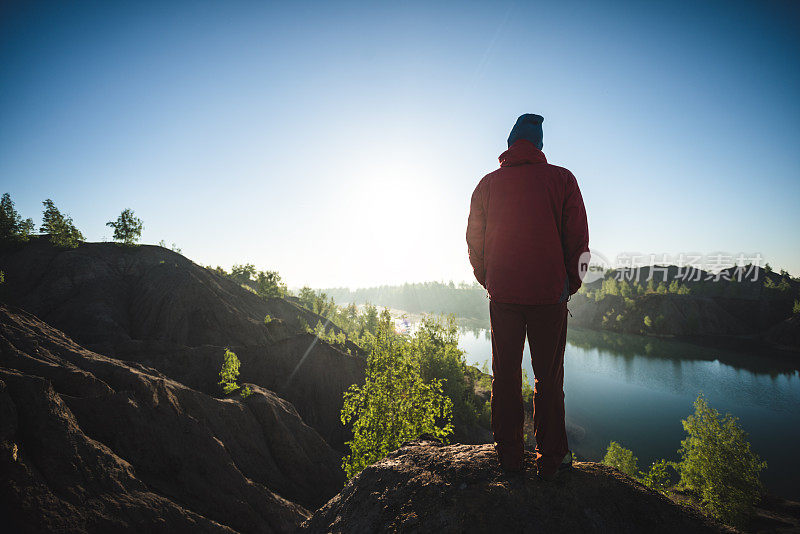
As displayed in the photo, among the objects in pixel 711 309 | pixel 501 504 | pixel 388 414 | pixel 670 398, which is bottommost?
pixel 670 398

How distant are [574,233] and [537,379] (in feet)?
4.88

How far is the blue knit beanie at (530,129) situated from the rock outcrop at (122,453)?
6847 mm

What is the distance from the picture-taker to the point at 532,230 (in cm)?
282

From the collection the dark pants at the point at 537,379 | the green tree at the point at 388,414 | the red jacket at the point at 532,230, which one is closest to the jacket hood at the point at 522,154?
→ the red jacket at the point at 532,230

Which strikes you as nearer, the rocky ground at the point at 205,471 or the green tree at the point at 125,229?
the rocky ground at the point at 205,471

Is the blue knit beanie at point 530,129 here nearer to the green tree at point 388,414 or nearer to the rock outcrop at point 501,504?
the rock outcrop at point 501,504

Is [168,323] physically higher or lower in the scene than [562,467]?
lower

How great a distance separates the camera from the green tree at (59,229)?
93.1ft

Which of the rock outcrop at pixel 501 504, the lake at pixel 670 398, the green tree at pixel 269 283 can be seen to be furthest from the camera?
the green tree at pixel 269 283

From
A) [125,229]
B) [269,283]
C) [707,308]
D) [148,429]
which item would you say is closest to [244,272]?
[269,283]

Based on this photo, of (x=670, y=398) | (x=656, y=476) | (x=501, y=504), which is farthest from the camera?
(x=670, y=398)

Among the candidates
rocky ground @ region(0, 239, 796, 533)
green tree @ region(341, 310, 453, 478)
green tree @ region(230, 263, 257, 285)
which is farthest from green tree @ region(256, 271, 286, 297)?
green tree @ region(341, 310, 453, 478)

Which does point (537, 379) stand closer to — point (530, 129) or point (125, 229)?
point (530, 129)

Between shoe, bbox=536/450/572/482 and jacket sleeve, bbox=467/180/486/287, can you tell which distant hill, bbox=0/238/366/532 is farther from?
jacket sleeve, bbox=467/180/486/287
